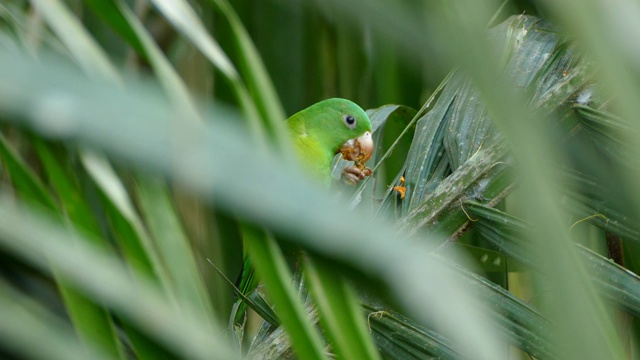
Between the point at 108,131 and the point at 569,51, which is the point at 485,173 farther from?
the point at 108,131

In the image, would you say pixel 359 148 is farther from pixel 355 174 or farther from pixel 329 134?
pixel 355 174

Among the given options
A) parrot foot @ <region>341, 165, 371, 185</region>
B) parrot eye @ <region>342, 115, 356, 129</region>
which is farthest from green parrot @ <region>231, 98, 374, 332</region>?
parrot foot @ <region>341, 165, 371, 185</region>

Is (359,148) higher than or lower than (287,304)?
higher

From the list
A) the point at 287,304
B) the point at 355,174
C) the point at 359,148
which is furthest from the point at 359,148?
the point at 287,304

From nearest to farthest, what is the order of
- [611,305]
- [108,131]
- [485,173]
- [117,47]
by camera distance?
[108,131] < [611,305] < [485,173] < [117,47]

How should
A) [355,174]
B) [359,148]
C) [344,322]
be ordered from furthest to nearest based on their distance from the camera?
1. [359,148]
2. [355,174]
3. [344,322]

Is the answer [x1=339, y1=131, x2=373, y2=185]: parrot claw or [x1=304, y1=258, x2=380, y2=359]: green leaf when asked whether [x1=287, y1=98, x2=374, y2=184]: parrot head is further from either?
[x1=304, y1=258, x2=380, y2=359]: green leaf

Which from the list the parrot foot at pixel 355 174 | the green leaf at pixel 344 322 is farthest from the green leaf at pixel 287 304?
the parrot foot at pixel 355 174

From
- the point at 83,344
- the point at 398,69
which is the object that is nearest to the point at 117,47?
the point at 398,69
